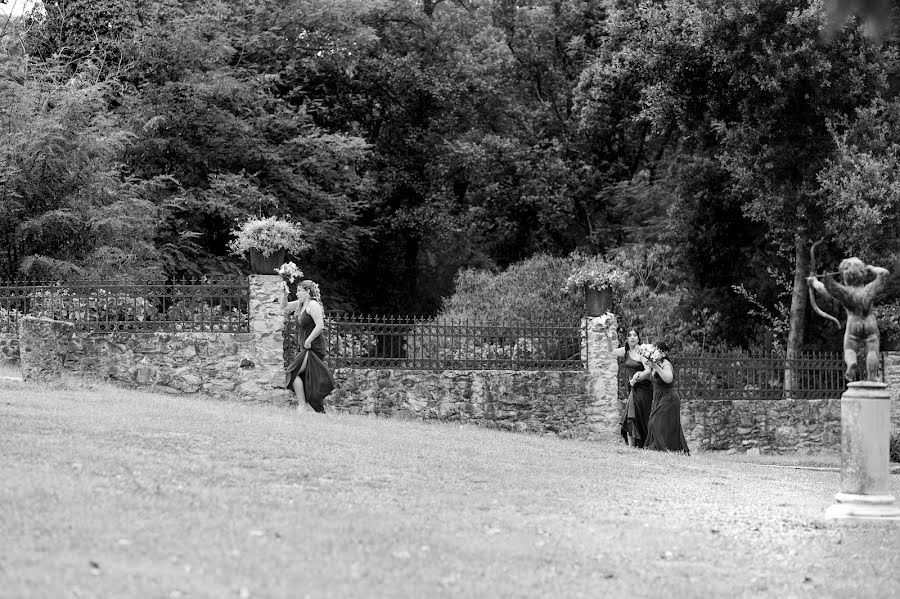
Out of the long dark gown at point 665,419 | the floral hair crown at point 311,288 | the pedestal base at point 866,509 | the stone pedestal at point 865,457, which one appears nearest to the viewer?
the pedestal base at point 866,509

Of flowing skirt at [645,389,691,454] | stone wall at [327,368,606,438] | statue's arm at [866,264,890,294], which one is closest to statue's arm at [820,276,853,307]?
statue's arm at [866,264,890,294]

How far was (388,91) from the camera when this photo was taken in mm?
37281

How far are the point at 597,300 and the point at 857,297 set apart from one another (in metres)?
9.47

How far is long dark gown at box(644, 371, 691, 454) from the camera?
17641 mm

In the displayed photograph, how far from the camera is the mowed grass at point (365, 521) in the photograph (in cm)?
724

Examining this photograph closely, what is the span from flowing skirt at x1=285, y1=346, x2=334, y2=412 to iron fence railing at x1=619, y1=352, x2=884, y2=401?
7371mm

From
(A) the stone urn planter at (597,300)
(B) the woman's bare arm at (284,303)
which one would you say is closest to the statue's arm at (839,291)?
(A) the stone urn planter at (597,300)

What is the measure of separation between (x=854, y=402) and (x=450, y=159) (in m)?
25.9

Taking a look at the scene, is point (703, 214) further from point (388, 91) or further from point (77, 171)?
point (77, 171)

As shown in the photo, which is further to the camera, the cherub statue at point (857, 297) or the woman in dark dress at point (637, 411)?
the woman in dark dress at point (637, 411)

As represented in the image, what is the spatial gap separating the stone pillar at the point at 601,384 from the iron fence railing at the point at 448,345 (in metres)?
0.20

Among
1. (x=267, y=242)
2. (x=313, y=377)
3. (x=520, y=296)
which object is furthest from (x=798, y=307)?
(x=313, y=377)

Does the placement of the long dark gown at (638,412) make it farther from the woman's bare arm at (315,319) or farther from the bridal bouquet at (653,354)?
the woman's bare arm at (315,319)

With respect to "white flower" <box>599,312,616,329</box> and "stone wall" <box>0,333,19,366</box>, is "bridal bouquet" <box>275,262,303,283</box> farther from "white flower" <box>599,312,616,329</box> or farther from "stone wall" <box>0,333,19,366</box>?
"white flower" <box>599,312,616,329</box>
